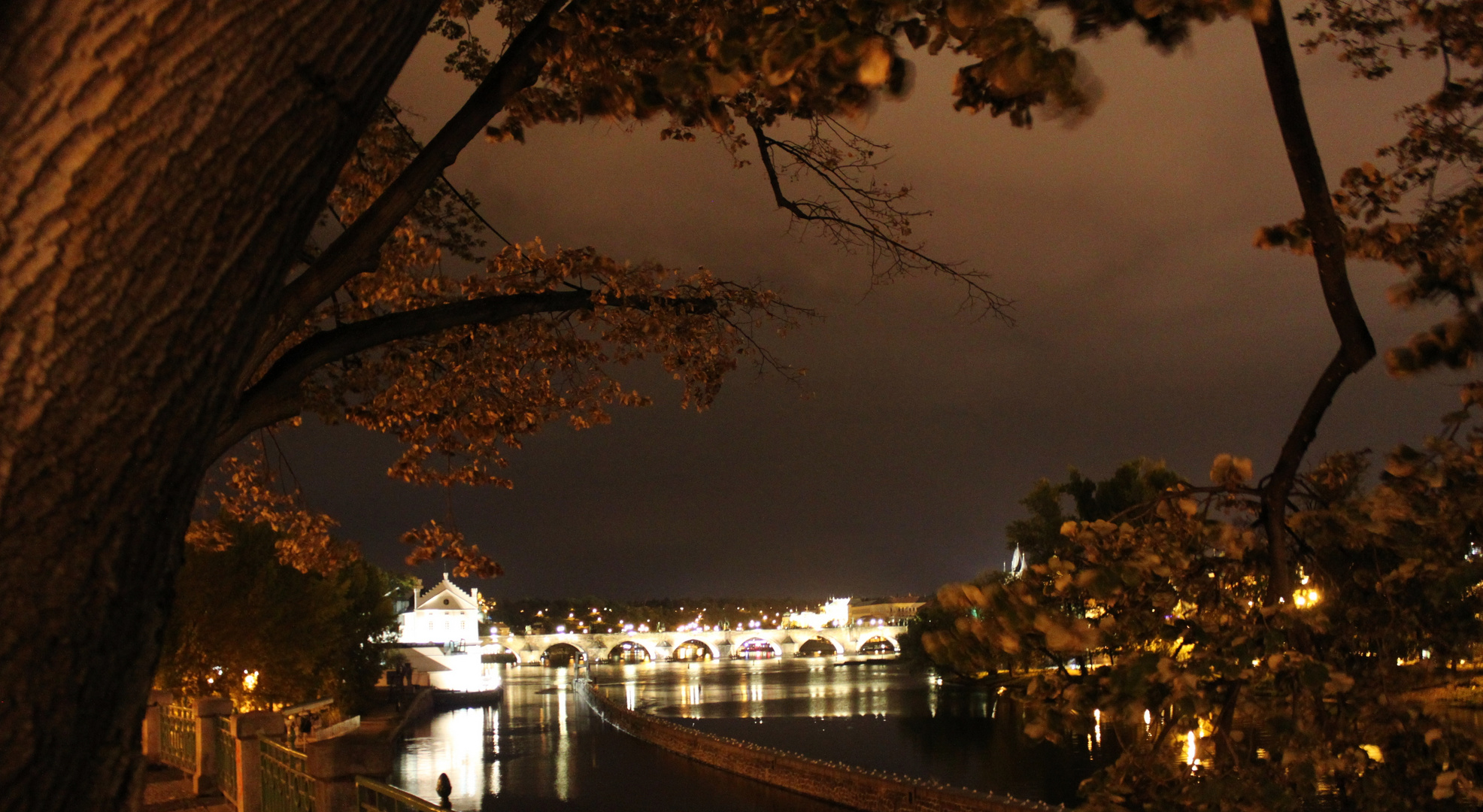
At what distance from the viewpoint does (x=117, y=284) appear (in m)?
1.67

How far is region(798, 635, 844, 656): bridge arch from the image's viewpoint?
128500 millimetres

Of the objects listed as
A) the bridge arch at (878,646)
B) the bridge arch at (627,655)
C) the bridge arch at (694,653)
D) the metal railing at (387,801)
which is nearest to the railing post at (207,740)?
the metal railing at (387,801)

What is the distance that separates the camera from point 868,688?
7462 centimetres

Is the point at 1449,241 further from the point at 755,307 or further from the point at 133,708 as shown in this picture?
the point at 133,708

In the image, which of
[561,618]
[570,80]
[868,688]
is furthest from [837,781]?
[561,618]

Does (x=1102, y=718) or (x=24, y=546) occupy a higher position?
(x=24, y=546)

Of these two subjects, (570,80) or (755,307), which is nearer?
(570,80)

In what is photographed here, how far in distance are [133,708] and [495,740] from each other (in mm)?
51425

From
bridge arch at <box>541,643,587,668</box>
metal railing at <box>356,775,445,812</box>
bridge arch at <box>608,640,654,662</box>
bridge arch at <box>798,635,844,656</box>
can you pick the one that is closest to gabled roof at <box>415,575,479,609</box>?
bridge arch at <box>541,643,587,668</box>

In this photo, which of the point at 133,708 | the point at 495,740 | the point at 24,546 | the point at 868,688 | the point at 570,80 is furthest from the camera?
the point at 868,688

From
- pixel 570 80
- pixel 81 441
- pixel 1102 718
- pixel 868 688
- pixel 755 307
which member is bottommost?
pixel 868 688

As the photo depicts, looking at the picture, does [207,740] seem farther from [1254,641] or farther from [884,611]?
[884,611]

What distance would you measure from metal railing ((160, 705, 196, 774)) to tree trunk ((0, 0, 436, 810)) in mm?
11167

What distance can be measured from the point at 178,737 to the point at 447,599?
349 feet
